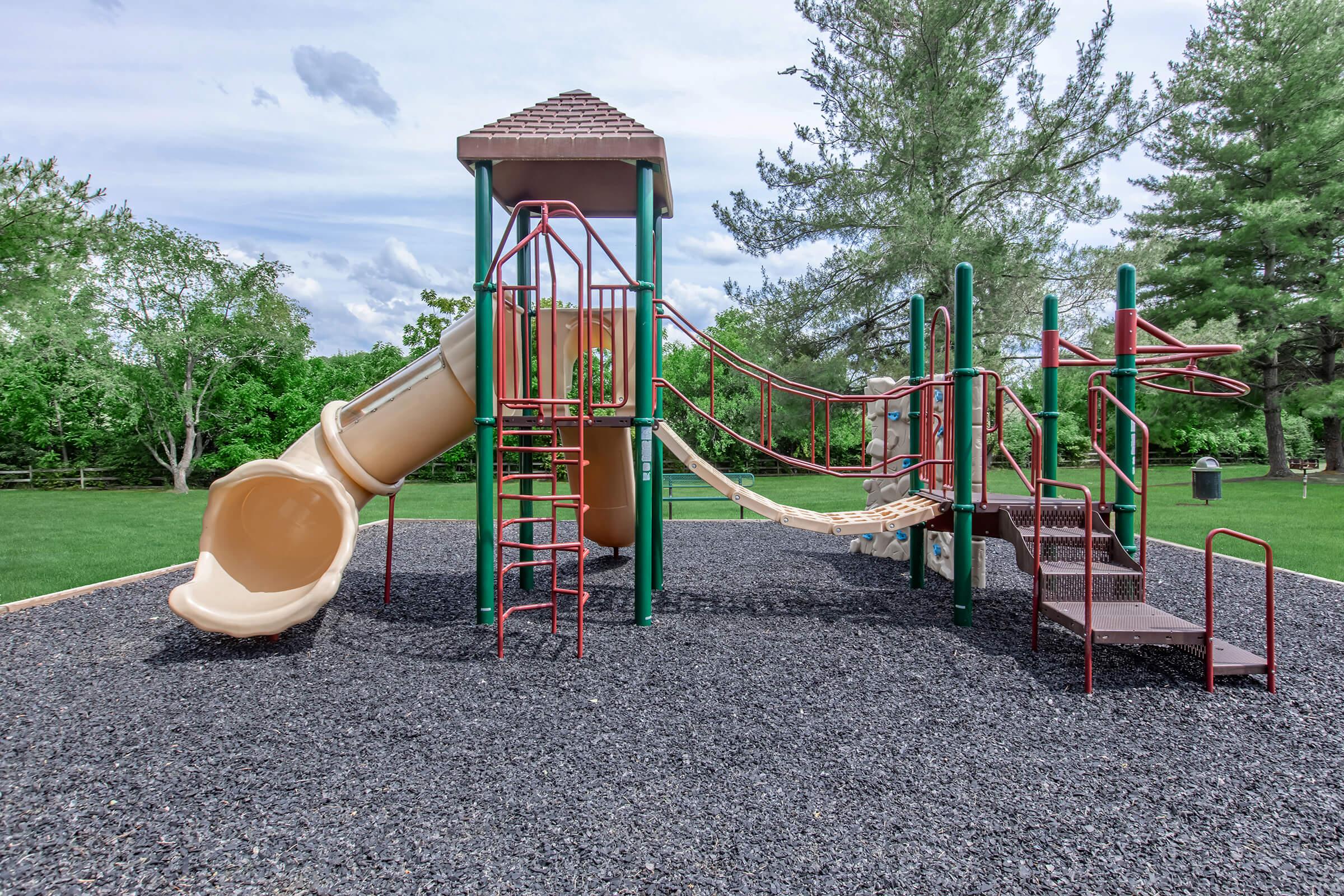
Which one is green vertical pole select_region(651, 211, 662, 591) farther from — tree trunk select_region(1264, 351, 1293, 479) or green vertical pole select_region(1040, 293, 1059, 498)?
tree trunk select_region(1264, 351, 1293, 479)

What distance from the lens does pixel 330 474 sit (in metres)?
5.38

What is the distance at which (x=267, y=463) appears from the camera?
4.90m

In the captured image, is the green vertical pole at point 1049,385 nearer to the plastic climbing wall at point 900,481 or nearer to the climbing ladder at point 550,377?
the plastic climbing wall at point 900,481

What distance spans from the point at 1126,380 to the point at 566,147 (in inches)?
170

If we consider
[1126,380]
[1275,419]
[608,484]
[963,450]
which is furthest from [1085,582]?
[1275,419]

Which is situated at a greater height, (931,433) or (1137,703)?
(931,433)

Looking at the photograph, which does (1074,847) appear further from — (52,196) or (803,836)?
(52,196)

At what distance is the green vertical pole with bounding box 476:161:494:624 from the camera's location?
502 centimetres

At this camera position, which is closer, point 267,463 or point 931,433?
point 267,463

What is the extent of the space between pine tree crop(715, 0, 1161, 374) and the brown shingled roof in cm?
1112

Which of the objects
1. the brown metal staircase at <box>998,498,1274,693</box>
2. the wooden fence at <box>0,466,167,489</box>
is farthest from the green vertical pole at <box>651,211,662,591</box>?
the wooden fence at <box>0,466,167,489</box>

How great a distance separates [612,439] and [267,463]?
8.35 ft

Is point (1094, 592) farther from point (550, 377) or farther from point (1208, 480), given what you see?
point (1208, 480)

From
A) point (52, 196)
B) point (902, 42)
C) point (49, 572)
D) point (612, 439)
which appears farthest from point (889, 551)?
point (902, 42)
